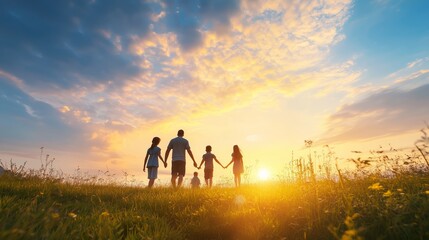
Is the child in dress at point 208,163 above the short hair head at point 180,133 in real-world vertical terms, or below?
below

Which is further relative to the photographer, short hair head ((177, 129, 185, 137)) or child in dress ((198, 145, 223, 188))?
child in dress ((198, 145, 223, 188))

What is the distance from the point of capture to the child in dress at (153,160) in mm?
13898

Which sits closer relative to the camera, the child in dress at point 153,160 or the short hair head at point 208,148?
the child in dress at point 153,160

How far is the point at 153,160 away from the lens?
14.0 meters

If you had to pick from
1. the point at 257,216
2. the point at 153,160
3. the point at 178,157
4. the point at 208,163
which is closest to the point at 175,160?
the point at 178,157

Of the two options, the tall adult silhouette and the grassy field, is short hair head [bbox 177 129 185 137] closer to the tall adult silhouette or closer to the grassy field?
the tall adult silhouette

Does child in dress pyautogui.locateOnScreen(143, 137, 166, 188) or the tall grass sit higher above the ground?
child in dress pyautogui.locateOnScreen(143, 137, 166, 188)

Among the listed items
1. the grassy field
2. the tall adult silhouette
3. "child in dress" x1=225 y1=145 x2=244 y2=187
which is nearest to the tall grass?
the grassy field

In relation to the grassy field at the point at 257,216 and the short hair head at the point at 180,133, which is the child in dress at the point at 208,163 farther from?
the grassy field at the point at 257,216

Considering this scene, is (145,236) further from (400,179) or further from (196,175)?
(196,175)

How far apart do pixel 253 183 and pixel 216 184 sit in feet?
6.81

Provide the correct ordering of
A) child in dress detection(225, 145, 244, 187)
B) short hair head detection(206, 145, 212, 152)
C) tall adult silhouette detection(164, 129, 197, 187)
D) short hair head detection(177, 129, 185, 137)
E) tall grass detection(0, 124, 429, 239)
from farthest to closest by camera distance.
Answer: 1. short hair head detection(206, 145, 212, 152)
2. child in dress detection(225, 145, 244, 187)
3. short hair head detection(177, 129, 185, 137)
4. tall adult silhouette detection(164, 129, 197, 187)
5. tall grass detection(0, 124, 429, 239)

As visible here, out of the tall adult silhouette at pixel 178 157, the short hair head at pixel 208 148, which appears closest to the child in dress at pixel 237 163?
the short hair head at pixel 208 148

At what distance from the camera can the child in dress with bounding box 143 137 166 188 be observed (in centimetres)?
1390
